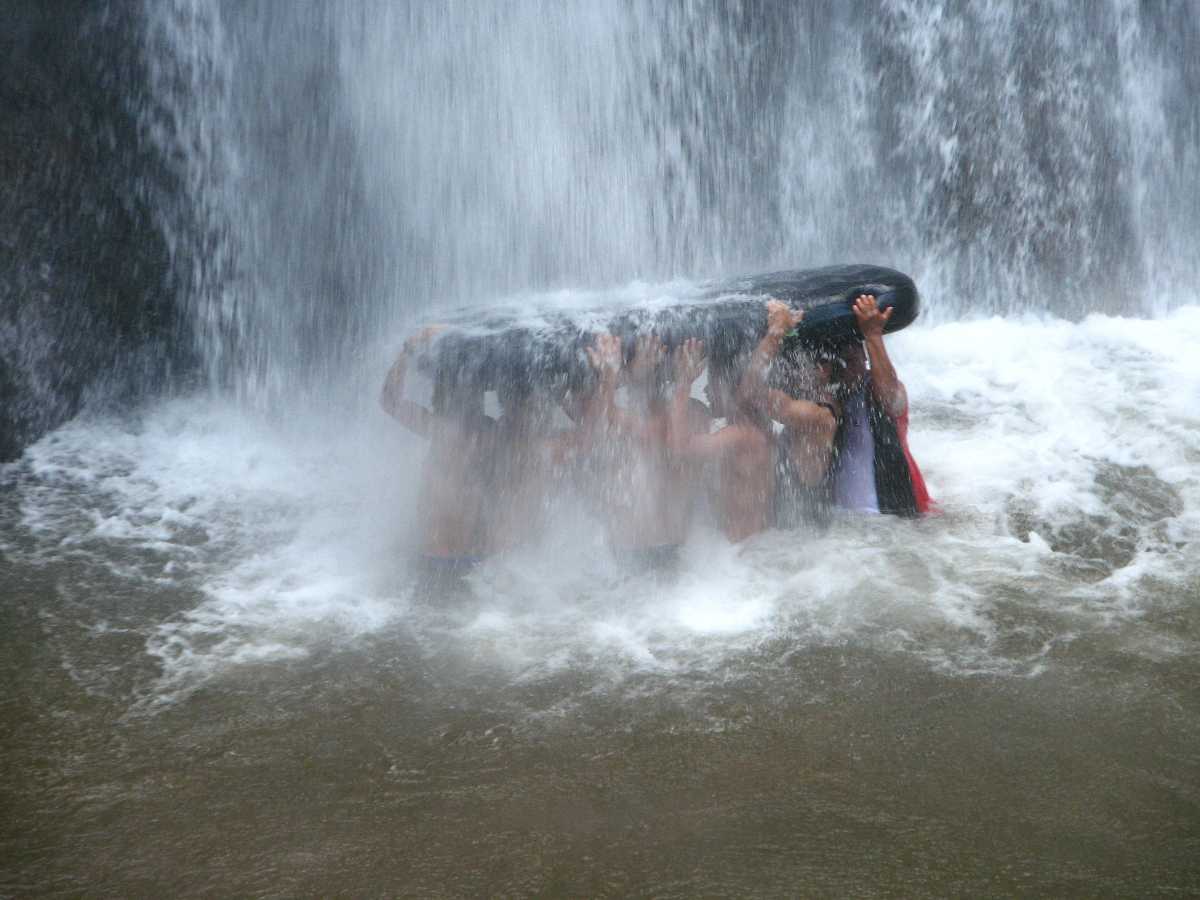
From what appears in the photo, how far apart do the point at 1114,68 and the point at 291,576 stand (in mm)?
8039

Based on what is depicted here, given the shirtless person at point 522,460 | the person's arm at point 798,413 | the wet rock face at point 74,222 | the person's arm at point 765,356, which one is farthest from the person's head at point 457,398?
the wet rock face at point 74,222

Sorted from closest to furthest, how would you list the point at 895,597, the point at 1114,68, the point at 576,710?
the point at 576,710
the point at 895,597
the point at 1114,68

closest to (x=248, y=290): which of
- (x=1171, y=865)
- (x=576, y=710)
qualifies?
(x=576, y=710)

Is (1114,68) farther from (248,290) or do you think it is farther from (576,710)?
(576,710)

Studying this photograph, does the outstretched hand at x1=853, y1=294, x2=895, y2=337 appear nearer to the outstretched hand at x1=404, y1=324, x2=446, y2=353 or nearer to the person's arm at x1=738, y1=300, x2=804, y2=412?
the person's arm at x1=738, y1=300, x2=804, y2=412

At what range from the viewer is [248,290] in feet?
25.1

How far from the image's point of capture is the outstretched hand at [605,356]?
422 centimetres

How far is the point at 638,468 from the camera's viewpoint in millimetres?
4191

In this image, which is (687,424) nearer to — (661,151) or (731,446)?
(731,446)

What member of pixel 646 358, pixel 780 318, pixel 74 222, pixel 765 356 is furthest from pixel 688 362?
Result: pixel 74 222

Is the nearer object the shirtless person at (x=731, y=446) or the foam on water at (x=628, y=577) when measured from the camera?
the foam on water at (x=628, y=577)

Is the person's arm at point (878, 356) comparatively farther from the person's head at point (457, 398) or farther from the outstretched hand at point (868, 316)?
the person's head at point (457, 398)

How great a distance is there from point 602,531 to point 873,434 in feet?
4.05

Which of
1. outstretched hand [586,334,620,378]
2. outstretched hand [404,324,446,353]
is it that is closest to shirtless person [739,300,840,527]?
outstretched hand [586,334,620,378]
